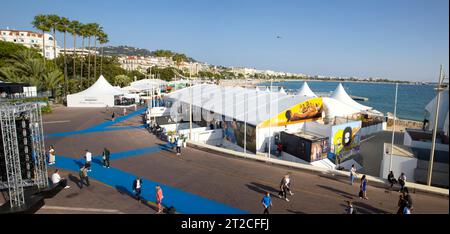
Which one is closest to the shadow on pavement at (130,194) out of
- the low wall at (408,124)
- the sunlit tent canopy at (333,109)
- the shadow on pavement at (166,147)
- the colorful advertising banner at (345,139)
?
the shadow on pavement at (166,147)

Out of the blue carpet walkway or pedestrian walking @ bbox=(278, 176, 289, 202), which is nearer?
the blue carpet walkway

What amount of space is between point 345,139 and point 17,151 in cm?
1927

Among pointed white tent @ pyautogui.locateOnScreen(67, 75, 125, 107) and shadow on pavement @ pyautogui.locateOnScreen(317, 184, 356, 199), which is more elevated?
pointed white tent @ pyautogui.locateOnScreen(67, 75, 125, 107)

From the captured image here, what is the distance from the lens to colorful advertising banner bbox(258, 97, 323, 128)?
19.3 metres

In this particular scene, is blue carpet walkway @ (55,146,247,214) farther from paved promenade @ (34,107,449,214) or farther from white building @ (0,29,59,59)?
white building @ (0,29,59,59)

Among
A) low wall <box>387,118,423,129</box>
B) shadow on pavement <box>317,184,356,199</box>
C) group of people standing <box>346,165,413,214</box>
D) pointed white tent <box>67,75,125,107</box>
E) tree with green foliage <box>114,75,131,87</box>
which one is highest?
tree with green foliage <box>114,75,131,87</box>

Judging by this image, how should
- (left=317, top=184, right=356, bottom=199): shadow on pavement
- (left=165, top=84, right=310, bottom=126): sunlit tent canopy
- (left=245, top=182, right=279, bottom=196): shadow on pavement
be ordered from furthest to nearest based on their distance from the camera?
1. (left=165, top=84, right=310, bottom=126): sunlit tent canopy
2. (left=245, top=182, right=279, bottom=196): shadow on pavement
3. (left=317, top=184, right=356, bottom=199): shadow on pavement

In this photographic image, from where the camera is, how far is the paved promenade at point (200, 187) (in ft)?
33.1

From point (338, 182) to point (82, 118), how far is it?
28.9m

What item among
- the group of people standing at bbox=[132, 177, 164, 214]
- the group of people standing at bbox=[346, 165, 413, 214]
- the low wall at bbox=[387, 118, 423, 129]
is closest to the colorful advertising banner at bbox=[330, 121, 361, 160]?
the group of people standing at bbox=[346, 165, 413, 214]

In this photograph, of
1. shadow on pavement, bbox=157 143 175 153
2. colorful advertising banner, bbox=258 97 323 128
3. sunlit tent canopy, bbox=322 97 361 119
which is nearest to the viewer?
shadow on pavement, bbox=157 143 175 153

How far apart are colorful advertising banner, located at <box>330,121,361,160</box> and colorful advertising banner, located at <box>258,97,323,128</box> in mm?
3124
